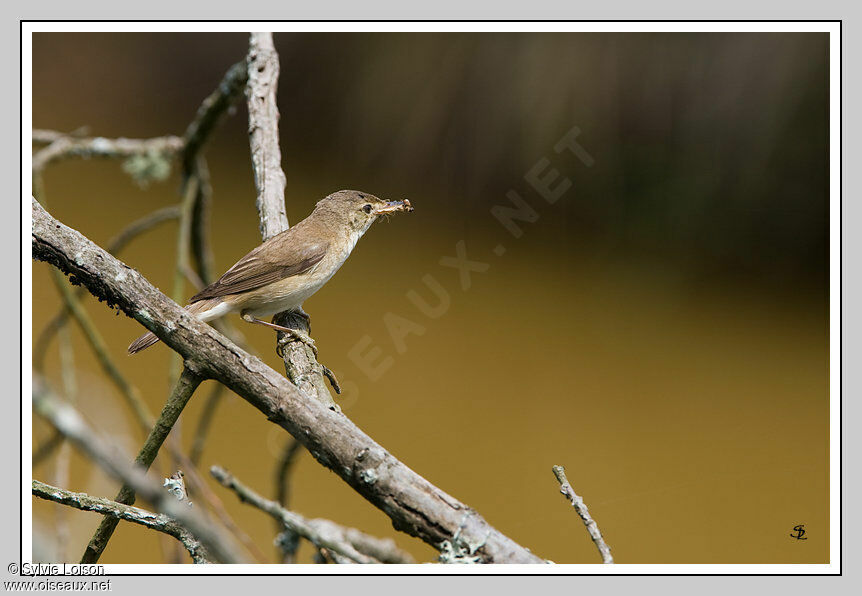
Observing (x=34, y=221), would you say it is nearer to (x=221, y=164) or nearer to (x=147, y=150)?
(x=147, y=150)

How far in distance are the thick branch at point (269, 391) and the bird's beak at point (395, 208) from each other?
2.67ft

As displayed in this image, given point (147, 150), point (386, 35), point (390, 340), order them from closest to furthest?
point (147, 150) < point (386, 35) < point (390, 340)

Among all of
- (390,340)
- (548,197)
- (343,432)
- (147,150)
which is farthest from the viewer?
(548,197)

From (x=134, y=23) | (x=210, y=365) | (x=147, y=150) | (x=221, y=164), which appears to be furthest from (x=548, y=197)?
(x=210, y=365)

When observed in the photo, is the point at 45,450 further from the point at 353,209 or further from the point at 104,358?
the point at 353,209

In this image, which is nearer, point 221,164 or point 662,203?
point 662,203

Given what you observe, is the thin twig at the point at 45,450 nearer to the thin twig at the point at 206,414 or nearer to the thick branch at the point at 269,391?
the thin twig at the point at 206,414

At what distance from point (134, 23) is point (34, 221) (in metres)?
0.52

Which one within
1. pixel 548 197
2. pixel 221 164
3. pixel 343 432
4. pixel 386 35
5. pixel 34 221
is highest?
pixel 386 35

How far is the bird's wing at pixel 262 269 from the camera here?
136 centimetres

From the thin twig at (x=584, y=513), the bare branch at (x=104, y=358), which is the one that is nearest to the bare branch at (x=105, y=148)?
the bare branch at (x=104, y=358)

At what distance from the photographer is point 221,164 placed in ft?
11.6

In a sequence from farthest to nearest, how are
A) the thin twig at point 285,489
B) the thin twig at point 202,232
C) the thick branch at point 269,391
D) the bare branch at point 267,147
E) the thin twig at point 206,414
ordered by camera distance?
1. the thin twig at point 202,232
2. the thin twig at point 206,414
3. the bare branch at point 267,147
4. the thin twig at point 285,489
5. the thick branch at point 269,391

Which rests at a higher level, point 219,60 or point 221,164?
point 219,60
